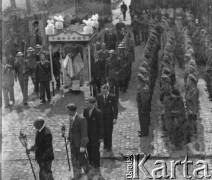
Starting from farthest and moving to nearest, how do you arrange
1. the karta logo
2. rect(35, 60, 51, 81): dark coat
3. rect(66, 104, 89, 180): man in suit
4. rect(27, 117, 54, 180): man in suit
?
1. rect(35, 60, 51, 81): dark coat
2. the karta logo
3. rect(66, 104, 89, 180): man in suit
4. rect(27, 117, 54, 180): man in suit

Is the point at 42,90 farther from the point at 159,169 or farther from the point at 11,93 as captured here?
the point at 159,169

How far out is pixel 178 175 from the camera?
29.7 feet

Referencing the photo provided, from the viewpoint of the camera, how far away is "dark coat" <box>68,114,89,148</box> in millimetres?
8445

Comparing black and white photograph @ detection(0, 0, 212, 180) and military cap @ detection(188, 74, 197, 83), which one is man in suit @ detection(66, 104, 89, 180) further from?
military cap @ detection(188, 74, 197, 83)

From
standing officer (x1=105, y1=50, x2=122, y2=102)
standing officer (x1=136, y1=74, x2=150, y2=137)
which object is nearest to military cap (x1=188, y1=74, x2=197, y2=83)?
standing officer (x1=136, y1=74, x2=150, y2=137)

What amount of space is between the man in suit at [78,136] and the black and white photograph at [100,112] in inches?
0.8

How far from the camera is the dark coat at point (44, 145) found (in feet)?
26.6

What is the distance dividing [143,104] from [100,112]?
6.96ft

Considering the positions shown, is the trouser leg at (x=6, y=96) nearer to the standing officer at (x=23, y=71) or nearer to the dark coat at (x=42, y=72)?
the standing officer at (x=23, y=71)

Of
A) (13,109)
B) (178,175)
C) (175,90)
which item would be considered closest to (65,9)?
(13,109)

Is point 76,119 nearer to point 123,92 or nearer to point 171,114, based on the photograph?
point 171,114

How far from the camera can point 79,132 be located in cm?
855

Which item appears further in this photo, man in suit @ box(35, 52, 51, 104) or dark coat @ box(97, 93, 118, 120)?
man in suit @ box(35, 52, 51, 104)

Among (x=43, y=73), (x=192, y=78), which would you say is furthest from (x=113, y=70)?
(x=192, y=78)
